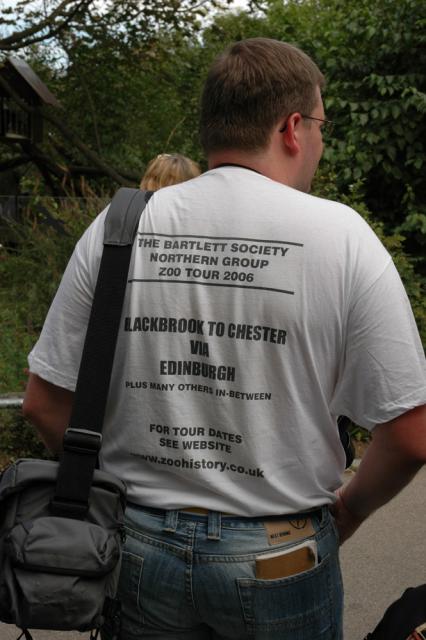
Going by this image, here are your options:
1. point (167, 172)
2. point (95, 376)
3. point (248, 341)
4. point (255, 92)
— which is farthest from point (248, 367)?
point (167, 172)

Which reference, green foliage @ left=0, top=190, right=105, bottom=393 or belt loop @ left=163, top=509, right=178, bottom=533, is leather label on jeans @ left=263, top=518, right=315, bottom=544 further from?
green foliage @ left=0, top=190, right=105, bottom=393

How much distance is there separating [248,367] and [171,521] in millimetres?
324

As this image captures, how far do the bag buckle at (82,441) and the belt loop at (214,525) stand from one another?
0.80 feet

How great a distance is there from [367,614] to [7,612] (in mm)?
2592

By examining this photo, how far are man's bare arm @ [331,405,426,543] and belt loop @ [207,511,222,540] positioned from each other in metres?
0.33

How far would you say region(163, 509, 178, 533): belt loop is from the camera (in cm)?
172

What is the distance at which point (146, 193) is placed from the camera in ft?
5.96

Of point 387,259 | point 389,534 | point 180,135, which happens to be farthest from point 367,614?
point 180,135

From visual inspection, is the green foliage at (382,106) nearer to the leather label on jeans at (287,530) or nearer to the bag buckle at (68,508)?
the leather label on jeans at (287,530)

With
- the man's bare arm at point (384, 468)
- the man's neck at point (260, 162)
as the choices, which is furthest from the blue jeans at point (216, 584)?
the man's neck at point (260, 162)

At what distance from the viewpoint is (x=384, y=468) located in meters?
1.82

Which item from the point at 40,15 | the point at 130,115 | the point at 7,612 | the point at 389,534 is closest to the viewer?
the point at 7,612

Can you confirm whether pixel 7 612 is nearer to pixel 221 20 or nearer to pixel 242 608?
pixel 242 608

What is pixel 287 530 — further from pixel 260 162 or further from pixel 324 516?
pixel 260 162
